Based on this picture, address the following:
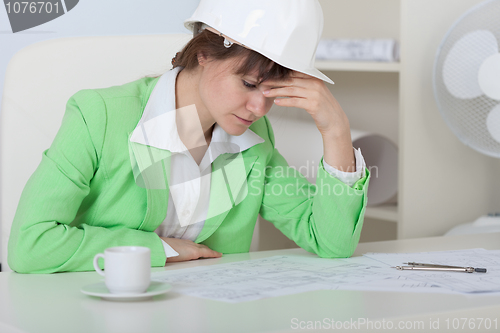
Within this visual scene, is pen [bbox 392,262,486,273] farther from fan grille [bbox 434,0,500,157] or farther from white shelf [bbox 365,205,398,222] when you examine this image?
white shelf [bbox 365,205,398,222]

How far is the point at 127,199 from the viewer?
1.01 metres

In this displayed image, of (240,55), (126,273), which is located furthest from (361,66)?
(126,273)

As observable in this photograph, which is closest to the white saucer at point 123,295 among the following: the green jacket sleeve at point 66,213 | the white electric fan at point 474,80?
the green jacket sleeve at point 66,213

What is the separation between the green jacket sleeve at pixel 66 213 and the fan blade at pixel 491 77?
914 millimetres

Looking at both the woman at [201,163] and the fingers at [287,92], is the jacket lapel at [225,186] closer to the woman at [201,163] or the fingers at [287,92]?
the woman at [201,163]

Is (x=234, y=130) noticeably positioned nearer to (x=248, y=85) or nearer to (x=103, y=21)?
(x=248, y=85)

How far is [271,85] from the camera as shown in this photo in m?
1.00

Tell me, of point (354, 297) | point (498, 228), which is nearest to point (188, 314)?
point (354, 297)

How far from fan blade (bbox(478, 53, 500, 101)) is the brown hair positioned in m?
0.62

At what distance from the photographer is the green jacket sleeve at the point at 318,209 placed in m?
1.04

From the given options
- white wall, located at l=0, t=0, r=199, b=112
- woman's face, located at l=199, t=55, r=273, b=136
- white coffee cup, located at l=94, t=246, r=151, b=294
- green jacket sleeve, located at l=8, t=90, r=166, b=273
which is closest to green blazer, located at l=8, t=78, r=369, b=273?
green jacket sleeve, located at l=8, t=90, r=166, b=273

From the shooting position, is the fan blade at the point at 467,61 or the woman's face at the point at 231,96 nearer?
the woman's face at the point at 231,96

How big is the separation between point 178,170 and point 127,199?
115 millimetres

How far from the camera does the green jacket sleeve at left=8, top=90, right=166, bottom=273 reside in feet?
2.92
